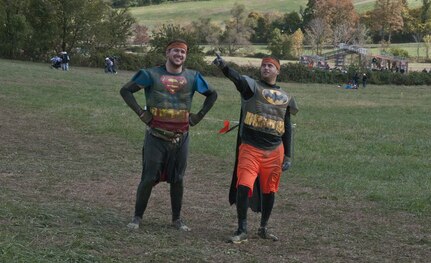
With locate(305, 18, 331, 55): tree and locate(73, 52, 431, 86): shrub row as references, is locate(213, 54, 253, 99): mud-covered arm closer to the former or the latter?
locate(73, 52, 431, 86): shrub row

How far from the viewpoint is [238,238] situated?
6828 mm

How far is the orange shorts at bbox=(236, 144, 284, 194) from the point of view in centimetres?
686

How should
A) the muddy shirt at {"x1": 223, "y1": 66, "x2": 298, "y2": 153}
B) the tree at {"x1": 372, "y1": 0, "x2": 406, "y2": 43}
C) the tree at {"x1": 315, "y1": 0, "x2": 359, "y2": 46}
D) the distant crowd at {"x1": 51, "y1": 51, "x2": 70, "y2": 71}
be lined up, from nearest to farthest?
the muddy shirt at {"x1": 223, "y1": 66, "x2": 298, "y2": 153}
the distant crowd at {"x1": 51, "y1": 51, "x2": 70, "y2": 71}
the tree at {"x1": 372, "y1": 0, "x2": 406, "y2": 43}
the tree at {"x1": 315, "y1": 0, "x2": 359, "y2": 46}

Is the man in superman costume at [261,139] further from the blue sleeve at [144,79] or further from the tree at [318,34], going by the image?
the tree at [318,34]

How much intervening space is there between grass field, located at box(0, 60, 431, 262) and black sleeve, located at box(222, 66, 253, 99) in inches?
64.4

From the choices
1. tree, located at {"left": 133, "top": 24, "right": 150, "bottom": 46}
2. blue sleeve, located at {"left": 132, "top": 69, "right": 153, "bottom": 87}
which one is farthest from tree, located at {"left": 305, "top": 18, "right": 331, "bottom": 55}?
blue sleeve, located at {"left": 132, "top": 69, "right": 153, "bottom": 87}

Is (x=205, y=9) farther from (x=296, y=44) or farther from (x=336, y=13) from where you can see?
(x=296, y=44)

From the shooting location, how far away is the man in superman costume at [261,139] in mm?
6883

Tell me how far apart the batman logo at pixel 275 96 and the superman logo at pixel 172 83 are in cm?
92

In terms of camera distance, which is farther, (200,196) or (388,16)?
(388,16)

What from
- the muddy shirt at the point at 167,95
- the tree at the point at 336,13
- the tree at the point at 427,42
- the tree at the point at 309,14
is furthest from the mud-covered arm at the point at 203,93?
the tree at the point at 309,14

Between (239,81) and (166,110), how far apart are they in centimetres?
87

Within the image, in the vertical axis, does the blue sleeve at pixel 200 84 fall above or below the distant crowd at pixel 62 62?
Result: above

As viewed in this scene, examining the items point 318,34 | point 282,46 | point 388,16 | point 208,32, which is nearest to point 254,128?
point 282,46
